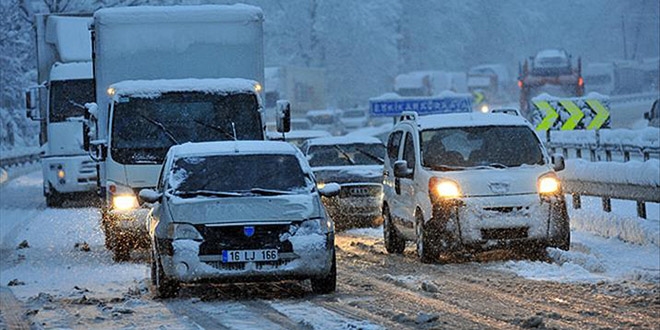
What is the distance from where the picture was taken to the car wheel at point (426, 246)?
51.4ft

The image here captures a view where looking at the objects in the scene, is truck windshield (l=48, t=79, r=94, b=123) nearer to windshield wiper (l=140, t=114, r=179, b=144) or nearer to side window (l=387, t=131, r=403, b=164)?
windshield wiper (l=140, t=114, r=179, b=144)

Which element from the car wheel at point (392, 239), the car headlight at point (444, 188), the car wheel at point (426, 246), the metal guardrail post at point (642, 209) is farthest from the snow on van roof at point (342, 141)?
the car headlight at point (444, 188)

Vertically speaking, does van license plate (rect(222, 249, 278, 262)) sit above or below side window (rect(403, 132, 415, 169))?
below

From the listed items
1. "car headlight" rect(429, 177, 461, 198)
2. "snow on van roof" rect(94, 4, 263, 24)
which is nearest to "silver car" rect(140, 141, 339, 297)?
"car headlight" rect(429, 177, 461, 198)

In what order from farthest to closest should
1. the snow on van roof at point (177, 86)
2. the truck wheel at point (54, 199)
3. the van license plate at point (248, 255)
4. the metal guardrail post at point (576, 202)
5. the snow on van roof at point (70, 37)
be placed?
the truck wheel at point (54, 199) < the snow on van roof at point (70, 37) < the metal guardrail post at point (576, 202) < the snow on van roof at point (177, 86) < the van license plate at point (248, 255)

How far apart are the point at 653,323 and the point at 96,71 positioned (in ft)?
35.3

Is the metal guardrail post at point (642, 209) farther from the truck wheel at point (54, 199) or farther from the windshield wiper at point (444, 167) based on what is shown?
the truck wheel at point (54, 199)

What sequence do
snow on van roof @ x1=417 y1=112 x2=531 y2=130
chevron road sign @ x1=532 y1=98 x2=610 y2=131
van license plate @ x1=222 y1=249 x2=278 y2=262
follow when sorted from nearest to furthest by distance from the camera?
van license plate @ x1=222 y1=249 x2=278 y2=262
snow on van roof @ x1=417 y1=112 x2=531 y2=130
chevron road sign @ x1=532 y1=98 x2=610 y2=131

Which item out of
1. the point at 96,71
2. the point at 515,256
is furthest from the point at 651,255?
the point at 96,71

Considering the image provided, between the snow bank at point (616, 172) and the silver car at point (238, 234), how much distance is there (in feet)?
17.4

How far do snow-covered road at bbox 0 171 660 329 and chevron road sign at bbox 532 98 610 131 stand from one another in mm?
16644

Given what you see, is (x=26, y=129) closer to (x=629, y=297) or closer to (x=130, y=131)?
(x=130, y=131)

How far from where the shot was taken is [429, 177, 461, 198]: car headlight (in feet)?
51.3

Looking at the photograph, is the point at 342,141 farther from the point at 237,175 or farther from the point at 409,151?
the point at 237,175
